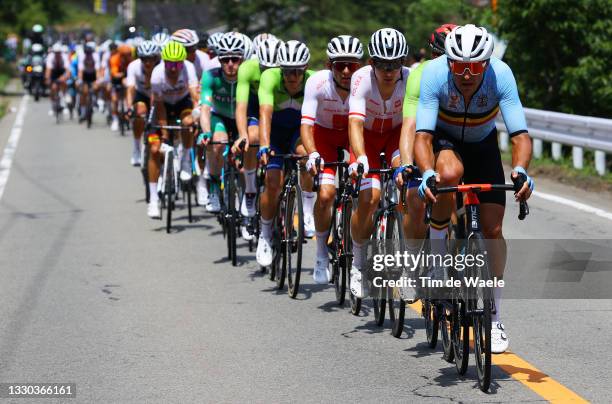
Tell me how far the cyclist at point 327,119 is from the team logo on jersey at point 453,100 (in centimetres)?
183

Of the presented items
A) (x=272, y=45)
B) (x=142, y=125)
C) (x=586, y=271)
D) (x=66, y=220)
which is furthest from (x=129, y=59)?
(x=586, y=271)

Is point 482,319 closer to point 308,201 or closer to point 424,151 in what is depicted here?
point 424,151

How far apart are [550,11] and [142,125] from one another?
7176 millimetres

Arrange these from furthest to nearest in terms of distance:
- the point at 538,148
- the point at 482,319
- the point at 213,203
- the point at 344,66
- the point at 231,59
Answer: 1. the point at 538,148
2. the point at 213,203
3. the point at 231,59
4. the point at 344,66
5. the point at 482,319

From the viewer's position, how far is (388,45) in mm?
8438

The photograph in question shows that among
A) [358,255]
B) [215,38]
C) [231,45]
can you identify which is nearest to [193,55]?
[215,38]

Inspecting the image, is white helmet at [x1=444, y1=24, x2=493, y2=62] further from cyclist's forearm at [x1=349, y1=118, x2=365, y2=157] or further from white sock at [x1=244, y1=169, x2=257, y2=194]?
white sock at [x1=244, y1=169, x2=257, y2=194]

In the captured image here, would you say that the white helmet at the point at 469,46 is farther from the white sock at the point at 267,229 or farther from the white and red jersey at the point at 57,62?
the white and red jersey at the point at 57,62

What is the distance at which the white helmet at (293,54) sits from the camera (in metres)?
9.95

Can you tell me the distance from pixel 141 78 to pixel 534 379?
413 inches

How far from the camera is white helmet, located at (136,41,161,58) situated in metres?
16.0

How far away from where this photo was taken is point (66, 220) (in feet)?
48.8

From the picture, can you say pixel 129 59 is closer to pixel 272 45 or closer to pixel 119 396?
pixel 272 45

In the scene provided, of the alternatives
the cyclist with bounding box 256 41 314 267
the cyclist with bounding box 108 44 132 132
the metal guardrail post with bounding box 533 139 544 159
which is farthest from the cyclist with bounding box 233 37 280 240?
the cyclist with bounding box 108 44 132 132
